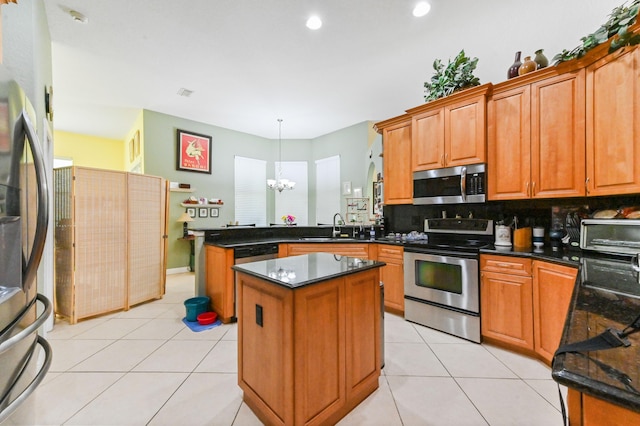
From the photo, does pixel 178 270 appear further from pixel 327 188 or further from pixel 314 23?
pixel 314 23

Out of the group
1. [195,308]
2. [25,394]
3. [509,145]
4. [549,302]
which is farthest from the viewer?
[195,308]

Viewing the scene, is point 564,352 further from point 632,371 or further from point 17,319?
point 17,319

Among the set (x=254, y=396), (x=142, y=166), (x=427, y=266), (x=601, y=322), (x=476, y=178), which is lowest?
(x=254, y=396)

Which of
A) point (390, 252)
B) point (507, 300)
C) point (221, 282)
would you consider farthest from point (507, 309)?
point (221, 282)

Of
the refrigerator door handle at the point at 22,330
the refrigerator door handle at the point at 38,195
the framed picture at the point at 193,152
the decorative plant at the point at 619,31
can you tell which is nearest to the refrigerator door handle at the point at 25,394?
the refrigerator door handle at the point at 22,330

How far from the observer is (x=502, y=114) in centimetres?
270

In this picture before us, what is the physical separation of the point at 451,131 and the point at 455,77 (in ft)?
2.09

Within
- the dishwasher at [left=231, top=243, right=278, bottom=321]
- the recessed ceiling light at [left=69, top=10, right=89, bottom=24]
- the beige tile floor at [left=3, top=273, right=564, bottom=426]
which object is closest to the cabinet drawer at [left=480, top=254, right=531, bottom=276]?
the beige tile floor at [left=3, top=273, right=564, bottom=426]

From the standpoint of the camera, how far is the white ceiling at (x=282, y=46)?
103 inches

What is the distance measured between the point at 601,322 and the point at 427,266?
6.88 ft

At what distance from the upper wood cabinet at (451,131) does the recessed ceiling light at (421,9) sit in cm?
90

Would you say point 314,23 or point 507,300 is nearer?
point 507,300

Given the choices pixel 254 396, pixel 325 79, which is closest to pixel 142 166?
pixel 325 79

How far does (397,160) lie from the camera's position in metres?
3.63
